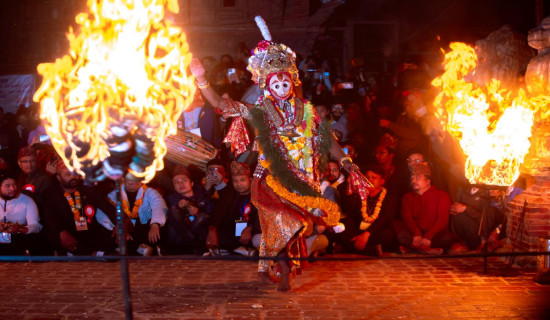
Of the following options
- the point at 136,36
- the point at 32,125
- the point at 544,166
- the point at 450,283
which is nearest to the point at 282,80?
the point at 136,36

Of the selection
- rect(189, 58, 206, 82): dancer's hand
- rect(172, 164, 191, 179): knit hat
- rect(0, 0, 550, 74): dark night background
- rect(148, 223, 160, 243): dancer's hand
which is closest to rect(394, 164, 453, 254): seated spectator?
rect(172, 164, 191, 179): knit hat

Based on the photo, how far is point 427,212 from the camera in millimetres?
7770

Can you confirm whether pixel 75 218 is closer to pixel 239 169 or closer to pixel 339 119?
pixel 239 169

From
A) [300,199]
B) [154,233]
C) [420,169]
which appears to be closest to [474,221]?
[420,169]

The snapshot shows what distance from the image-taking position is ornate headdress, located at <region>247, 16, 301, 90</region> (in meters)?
6.07

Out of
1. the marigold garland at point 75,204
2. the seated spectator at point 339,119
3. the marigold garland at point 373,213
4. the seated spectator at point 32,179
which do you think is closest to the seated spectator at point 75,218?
the marigold garland at point 75,204

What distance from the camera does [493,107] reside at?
7.69 m

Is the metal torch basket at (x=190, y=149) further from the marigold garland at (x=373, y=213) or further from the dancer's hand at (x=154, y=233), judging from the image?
the marigold garland at (x=373, y=213)

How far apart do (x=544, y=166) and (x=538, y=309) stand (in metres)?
2.13

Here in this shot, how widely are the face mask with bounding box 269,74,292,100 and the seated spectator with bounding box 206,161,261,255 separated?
1.87 meters

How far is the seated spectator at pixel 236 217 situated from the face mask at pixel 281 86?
73.7 inches

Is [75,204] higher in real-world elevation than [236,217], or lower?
higher

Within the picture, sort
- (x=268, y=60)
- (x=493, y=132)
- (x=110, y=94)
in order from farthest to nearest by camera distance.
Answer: (x=493, y=132)
(x=268, y=60)
(x=110, y=94)

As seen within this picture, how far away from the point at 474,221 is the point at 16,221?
5984mm
